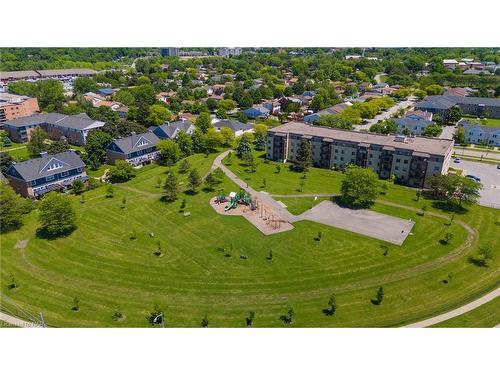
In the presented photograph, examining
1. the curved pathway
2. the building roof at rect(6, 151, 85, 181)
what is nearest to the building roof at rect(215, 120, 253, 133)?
the curved pathway

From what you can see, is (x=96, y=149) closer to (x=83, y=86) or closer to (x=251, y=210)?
(x=251, y=210)

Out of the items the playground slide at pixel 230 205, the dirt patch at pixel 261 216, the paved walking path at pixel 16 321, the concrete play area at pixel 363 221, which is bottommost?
the paved walking path at pixel 16 321

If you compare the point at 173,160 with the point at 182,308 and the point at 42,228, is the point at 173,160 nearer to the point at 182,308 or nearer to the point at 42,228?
the point at 42,228

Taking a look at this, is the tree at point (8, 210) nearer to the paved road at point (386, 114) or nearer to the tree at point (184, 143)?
the tree at point (184, 143)

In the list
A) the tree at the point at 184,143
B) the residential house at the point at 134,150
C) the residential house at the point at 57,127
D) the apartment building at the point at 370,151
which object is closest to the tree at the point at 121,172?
the residential house at the point at 134,150

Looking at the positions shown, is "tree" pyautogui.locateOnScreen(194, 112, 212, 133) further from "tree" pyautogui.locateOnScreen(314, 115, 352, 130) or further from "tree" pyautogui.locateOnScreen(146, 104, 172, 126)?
"tree" pyautogui.locateOnScreen(314, 115, 352, 130)

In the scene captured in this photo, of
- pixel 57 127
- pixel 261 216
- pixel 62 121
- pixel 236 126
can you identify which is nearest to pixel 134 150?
pixel 62 121
